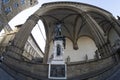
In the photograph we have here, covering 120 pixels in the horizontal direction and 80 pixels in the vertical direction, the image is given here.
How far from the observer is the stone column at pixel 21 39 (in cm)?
1360

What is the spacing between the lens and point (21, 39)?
1454cm

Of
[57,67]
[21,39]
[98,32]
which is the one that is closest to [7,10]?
[21,39]

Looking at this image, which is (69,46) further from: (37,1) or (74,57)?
(37,1)

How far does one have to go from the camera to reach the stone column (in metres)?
13.6

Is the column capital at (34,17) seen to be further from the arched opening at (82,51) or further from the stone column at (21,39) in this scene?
the arched opening at (82,51)

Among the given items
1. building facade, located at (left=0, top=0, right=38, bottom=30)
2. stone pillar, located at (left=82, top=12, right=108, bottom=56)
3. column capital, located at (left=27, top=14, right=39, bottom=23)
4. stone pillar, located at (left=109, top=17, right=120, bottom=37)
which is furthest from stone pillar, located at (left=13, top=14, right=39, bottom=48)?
stone pillar, located at (left=109, top=17, right=120, bottom=37)

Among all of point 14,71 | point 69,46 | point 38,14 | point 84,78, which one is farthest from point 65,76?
point 69,46

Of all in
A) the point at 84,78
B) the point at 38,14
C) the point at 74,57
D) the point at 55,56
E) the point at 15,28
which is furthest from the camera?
the point at 15,28

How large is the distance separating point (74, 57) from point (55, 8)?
192 inches

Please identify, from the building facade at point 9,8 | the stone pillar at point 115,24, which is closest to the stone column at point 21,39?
the building facade at point 9,8

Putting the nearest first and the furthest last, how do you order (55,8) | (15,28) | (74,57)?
(55,8), (74,57), (15,28)

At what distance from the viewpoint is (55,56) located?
11.0 meters

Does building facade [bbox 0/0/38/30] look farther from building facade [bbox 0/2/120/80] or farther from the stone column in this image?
the stone column

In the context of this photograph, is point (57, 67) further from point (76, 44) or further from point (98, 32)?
point (76, 44)
